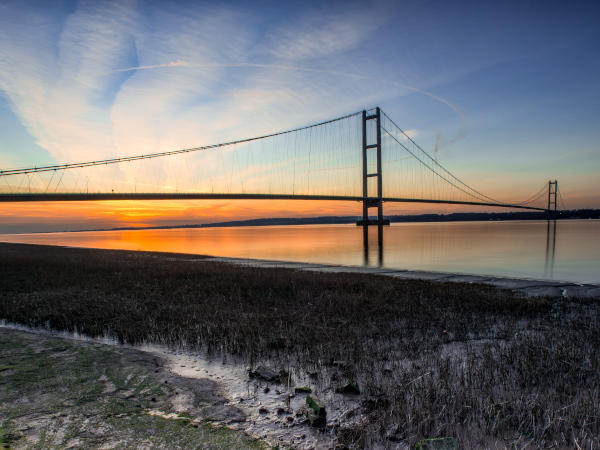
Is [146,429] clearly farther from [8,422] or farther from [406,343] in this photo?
[406,343]

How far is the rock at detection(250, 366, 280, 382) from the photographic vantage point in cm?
334

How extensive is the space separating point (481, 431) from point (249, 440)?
1587 mm

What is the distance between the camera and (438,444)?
213 centimetres

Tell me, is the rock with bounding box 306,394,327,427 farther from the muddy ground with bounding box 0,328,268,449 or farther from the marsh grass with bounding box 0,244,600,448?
the muddy ground with bounding box 0,328,268,449

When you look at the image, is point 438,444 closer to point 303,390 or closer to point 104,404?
point 303,390

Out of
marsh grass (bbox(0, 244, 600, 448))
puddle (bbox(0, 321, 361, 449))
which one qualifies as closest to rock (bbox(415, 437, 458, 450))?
marsh grass (bbox(0, 244, 600, 448))

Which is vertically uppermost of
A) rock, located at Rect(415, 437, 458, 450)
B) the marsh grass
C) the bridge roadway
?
the bridge roadway

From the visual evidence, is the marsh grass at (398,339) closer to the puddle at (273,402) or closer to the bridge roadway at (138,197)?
the puddle at (273,402)

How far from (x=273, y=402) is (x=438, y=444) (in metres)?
1.37

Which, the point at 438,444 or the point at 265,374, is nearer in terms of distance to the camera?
the point at 438,444

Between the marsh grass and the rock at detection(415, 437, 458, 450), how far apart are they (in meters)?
0.13

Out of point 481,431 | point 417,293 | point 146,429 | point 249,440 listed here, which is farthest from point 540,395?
point 417,293

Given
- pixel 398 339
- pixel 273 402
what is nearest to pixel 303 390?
pixel 273 402

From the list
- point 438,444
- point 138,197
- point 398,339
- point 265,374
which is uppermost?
point 138,197
